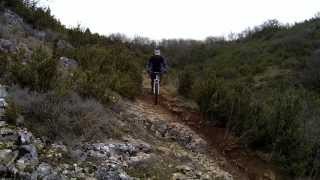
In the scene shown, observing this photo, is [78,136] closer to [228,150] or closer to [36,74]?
[36,74]

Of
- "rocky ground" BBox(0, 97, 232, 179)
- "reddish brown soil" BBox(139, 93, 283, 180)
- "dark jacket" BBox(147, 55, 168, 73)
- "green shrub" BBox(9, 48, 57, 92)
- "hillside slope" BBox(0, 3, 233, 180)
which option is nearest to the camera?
"rocky ground" BBox(0, 97, 232, 179)

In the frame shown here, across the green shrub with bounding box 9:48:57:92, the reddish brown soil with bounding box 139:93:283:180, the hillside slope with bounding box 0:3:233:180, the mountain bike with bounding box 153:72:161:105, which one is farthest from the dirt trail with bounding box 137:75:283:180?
the green shrub with bounding box 9:48:57:92

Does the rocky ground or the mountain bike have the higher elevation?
the mountain bike

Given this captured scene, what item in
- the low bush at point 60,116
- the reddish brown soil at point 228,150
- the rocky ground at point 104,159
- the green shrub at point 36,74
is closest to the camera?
the rocky ground at point 104,159

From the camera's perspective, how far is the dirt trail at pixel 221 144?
8898 mm

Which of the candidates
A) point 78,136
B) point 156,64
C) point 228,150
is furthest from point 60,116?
point 156,64

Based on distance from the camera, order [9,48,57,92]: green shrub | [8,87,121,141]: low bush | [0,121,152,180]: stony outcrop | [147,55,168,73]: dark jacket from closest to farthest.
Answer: [0,121,152,180]: stony outcrop, [8,87,121,141]: low bush, [9,48,57,92]: green shrub, [147,55,168,73]: dark jacket

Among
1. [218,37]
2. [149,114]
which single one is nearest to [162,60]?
[149,114]

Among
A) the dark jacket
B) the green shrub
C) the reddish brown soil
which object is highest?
the dark jacket

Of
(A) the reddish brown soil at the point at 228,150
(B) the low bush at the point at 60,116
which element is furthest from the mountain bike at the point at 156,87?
(B) the low bush at the point at 60,116

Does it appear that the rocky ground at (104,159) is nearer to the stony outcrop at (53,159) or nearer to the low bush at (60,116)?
the stony outcrop at (53,159)

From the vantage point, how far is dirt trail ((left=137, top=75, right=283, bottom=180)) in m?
8.90

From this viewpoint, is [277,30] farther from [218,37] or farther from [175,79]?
[175,79]

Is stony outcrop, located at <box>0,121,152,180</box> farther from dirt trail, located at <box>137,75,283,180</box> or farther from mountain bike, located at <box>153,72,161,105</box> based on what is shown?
mountain bike, located at <box>153,72,161,105</box>
